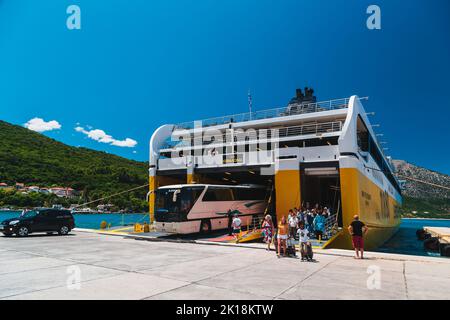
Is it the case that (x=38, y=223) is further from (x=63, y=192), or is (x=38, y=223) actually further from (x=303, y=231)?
(x=63, y=192)

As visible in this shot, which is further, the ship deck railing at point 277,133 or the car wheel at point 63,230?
the ship deck railing at point 277,133

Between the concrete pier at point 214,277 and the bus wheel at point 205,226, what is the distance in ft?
25.1

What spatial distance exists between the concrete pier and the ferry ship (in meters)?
5.10

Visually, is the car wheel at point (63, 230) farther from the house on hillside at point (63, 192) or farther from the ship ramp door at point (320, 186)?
the house on hillside at point (63, 192)

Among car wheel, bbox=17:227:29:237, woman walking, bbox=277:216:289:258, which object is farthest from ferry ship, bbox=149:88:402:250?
car wheel, bbox=17:227:29:237

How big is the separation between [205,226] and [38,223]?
10775 millimetres

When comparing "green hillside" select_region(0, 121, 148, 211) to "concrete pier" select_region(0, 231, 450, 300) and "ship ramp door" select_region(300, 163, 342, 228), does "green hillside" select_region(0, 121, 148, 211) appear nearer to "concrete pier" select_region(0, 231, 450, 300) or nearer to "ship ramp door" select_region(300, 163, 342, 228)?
"ship ramp door" select_region(300, 163, 342, 228)

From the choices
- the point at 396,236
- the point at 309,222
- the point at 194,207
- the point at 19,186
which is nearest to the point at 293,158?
the point at 309,222

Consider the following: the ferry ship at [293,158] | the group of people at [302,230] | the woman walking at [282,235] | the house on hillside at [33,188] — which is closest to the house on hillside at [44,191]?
the house on hillside at [33,188]

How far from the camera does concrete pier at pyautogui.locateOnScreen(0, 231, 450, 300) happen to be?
597cm

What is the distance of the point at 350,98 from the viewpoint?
68.3ft

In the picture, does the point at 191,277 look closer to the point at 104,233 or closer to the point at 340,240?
the point at 340,240

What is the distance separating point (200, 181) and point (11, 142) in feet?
326

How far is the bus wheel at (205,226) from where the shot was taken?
19.3 meters
